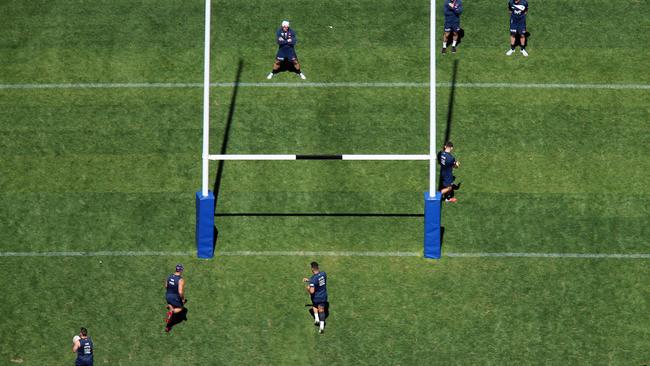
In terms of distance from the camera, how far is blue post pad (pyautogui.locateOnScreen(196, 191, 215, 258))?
3180cm

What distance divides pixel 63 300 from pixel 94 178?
365 centimetres

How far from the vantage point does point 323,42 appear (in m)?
37.2

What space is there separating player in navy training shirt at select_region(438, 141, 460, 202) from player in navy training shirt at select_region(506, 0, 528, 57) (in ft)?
14.6

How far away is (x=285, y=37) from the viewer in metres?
35.6

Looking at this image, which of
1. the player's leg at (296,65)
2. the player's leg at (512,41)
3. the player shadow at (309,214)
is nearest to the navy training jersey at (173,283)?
the player shadow at (309,214)

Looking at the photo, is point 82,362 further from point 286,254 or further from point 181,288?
point 286,254

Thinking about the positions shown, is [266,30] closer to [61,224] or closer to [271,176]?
[271,176]

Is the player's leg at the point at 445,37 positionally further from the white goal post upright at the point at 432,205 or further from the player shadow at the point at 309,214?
the player shadow at the point at 309,214

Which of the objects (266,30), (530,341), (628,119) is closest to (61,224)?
(266,30)

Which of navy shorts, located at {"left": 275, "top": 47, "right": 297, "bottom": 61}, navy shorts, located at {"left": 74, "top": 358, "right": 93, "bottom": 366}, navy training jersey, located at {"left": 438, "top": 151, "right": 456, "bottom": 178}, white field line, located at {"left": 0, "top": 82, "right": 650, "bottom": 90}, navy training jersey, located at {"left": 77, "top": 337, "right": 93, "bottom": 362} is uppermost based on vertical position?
navy shorts, located at {"left": 275, "top": 47, "right": 297, "bottom": 61}

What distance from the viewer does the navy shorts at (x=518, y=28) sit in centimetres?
3641

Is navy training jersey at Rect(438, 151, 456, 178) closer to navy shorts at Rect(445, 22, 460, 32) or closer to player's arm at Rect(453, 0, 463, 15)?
navy shorts at Rect(445, 22, 460, 32)

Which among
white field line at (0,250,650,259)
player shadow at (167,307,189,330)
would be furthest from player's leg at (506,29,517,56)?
player shadow at (167,307,189,330)

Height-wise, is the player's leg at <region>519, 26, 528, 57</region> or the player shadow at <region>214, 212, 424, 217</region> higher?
the player's leg at <region>519, 26, 528, 57</region>
